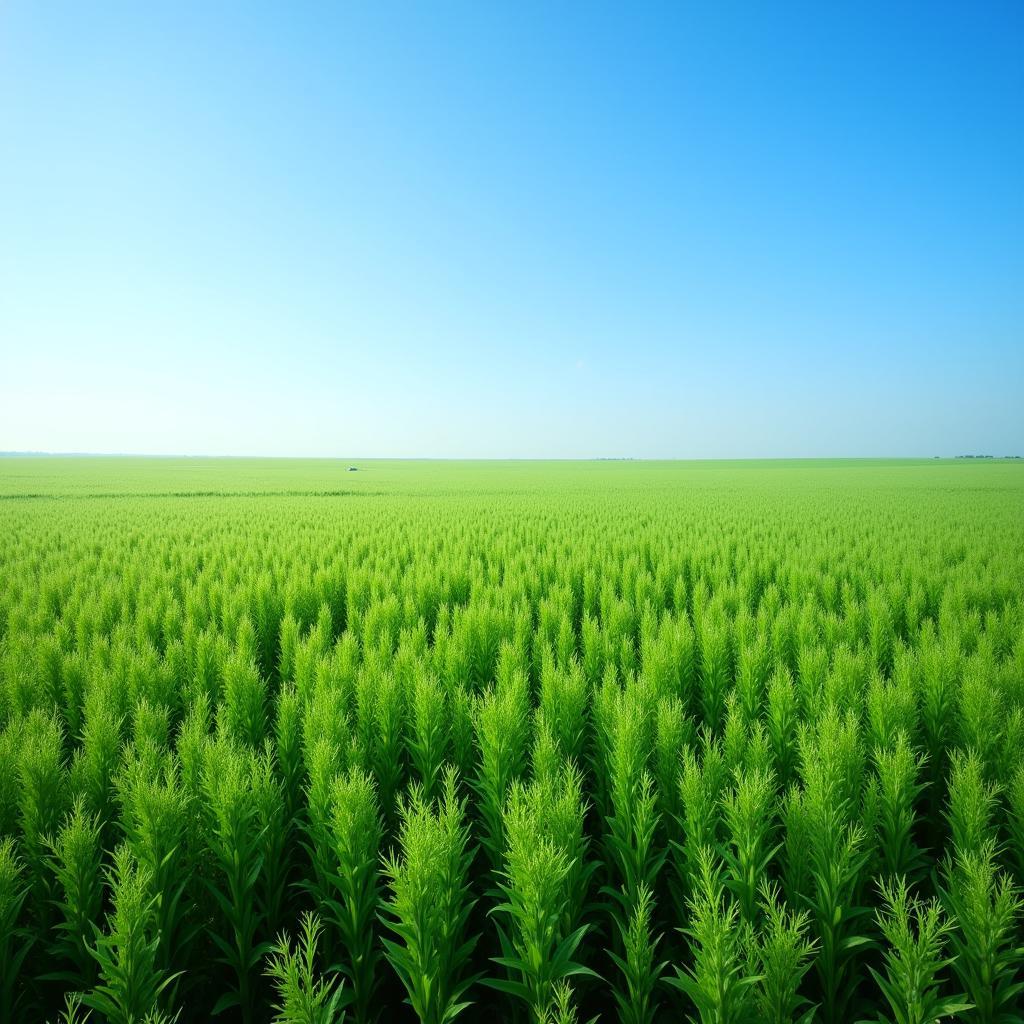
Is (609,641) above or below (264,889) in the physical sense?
above

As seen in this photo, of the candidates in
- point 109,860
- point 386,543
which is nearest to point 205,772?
point 109,860

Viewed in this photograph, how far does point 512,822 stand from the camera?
7.12ft

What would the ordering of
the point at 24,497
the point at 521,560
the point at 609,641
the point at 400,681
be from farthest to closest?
the point at 24,497 < the point at 521,560 < the point at 609,641 < the point at 400,681

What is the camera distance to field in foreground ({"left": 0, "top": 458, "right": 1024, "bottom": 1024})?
1.89 m

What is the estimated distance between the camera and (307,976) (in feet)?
5.08

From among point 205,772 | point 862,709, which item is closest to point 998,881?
point 862,709

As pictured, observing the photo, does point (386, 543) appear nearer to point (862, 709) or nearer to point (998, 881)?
point (862, 709)

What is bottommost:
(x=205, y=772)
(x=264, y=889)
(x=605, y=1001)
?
(x=605, y=1001)

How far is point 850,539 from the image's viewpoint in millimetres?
11414

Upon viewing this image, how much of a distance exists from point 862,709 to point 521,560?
5.93m

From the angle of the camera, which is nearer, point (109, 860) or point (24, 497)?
point (109, 860)

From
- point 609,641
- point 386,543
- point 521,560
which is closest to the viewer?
point 609,641

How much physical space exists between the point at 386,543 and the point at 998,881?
396 inches

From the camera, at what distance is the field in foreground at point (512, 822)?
1.89 m
